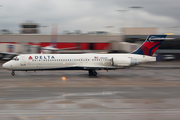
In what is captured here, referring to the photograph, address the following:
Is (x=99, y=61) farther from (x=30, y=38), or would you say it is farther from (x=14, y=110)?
(x=30, y=38)

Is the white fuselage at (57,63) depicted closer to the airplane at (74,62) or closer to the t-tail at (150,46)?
the airplane at (74,62)

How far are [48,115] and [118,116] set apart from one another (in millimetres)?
3481

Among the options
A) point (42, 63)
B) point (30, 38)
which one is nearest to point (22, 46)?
point (30, 38)

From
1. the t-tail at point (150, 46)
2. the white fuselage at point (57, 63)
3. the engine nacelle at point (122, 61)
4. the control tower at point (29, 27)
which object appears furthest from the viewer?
the control tower at point (29, 27)

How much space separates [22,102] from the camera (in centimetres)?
1311

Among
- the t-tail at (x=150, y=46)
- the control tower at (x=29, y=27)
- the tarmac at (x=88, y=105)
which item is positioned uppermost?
the control tower at (x=29, y=27)

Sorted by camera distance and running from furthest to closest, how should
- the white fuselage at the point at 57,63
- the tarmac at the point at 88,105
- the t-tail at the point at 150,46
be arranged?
1. the t-tail at the point at 150,46
2. the white fuselage at the point at 57,63
3. the tarmac at the point at 88,105

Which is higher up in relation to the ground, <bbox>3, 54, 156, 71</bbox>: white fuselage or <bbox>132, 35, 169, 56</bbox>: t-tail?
<bbox>132, 35, 169, 56</bbox>: t-tail

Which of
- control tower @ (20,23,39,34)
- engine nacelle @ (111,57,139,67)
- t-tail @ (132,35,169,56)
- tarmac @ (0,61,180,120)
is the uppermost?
control tower @ (20,23,39,34)

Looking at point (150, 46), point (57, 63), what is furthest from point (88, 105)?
point (150, 46)

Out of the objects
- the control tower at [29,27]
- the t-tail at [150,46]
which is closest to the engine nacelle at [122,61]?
the t-tail at [150,46]

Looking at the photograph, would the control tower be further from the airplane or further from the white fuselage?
the white fuselage

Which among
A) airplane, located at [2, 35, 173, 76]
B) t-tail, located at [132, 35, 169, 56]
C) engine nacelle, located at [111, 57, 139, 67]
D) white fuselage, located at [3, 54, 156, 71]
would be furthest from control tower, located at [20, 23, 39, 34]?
engine nacelle, located at [111, 57, 139, 67]

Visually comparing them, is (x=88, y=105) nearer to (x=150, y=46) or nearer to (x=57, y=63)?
(x=57, y=63)
